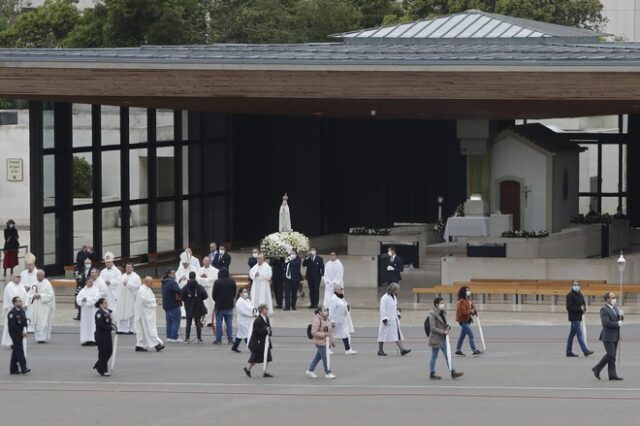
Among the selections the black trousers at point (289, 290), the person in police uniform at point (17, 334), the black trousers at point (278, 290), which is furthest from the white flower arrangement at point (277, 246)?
the person in police uniform at point (17, 334)

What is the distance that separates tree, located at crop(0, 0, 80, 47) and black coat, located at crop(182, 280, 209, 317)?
56.9 metres

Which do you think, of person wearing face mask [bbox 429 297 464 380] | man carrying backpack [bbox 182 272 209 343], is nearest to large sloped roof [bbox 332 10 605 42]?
man carrying backpack [bbox 182 272 209 343]

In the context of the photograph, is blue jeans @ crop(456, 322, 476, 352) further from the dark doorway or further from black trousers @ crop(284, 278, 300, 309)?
the dark doorway

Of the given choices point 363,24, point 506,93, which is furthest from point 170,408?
point 363,24

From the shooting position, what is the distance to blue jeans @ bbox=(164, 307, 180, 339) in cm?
3109

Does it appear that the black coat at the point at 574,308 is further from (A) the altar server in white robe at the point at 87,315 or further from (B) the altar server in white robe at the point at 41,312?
(B) the altar server in white robe at the point at 41,312

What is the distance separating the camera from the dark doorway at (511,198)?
48.3m

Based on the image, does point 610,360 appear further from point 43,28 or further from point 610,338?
point 43,28

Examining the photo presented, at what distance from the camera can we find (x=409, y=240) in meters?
45.7

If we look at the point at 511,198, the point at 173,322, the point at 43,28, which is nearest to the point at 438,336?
the point at 173,322

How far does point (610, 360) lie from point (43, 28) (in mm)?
65135

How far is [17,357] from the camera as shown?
27.1 metres

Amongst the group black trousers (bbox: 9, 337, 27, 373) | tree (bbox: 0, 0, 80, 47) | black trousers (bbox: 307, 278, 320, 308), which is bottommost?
black trousers (bbox: 9, 337, 27, 373)

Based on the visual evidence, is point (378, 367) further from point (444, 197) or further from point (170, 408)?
point (444, 197)
